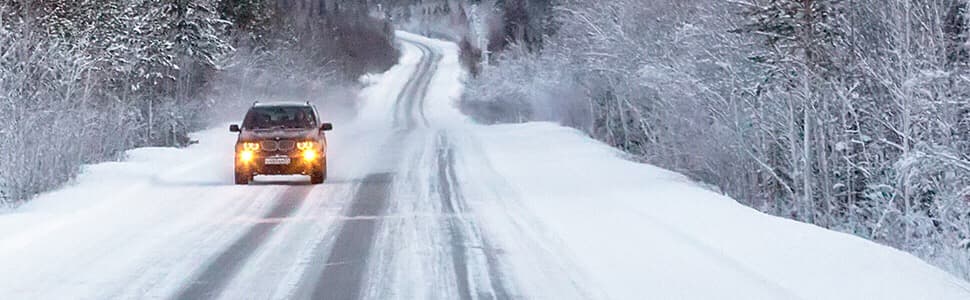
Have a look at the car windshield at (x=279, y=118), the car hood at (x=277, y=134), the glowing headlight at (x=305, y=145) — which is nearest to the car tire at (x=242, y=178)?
the car hood at (x=277, y=134)

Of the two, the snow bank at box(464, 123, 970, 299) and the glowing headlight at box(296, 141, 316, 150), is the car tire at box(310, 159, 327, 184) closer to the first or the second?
the glowing headlight at box(296, 141, 316, 150)

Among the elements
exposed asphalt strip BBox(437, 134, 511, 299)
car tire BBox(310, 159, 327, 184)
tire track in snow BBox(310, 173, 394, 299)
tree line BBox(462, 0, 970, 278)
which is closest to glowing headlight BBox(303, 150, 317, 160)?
car tire BBox(310, 159, 327, 184)

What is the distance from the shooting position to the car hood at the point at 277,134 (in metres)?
22.8

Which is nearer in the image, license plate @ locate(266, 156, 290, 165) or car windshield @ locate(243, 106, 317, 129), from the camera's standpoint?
license plate @ locate(266, 156, 290, 165)

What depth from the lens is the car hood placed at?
22844mm

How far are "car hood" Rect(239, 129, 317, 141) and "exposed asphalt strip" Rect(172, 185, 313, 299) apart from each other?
4.66m

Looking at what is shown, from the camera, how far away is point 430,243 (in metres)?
13.3

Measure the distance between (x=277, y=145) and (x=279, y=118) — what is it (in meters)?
1.32

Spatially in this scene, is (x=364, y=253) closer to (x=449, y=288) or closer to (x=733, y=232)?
(x=449, y=288)

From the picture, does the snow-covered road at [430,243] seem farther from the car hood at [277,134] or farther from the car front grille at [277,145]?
the car hood at [277,134]

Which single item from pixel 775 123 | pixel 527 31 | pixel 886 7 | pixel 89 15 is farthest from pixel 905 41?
pixel 527 31

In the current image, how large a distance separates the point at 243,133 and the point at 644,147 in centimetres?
1540

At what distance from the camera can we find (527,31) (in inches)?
2906

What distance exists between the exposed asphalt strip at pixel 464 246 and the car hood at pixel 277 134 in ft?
8.73
